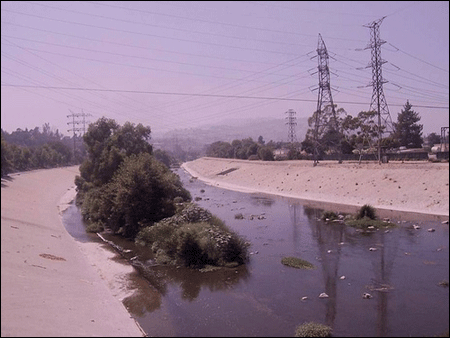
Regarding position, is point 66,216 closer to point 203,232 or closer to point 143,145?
point 143,145

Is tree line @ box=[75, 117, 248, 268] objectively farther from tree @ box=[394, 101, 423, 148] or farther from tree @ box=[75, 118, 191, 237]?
tree @ box=[394, 101, 423, 148]

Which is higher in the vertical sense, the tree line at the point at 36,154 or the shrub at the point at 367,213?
the tree line at the point at 36,154

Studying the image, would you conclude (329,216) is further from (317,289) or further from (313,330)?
(313,330)

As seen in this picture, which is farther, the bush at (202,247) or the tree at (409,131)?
the tree at (409,131)

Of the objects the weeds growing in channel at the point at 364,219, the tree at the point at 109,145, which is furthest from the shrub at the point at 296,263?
the tree at the point at 109,145

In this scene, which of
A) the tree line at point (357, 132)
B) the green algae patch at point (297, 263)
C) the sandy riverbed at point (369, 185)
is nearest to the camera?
the green algae patch at point (297, 263)

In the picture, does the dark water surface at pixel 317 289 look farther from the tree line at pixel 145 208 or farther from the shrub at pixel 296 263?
the tree line at pixel 145 208

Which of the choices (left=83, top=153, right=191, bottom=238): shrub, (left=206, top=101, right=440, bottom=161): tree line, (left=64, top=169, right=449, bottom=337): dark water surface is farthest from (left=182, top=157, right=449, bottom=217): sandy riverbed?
(left=83, top=153, right=191, bottom=238): shrub

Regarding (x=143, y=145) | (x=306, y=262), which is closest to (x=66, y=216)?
(x=143, y=145)
